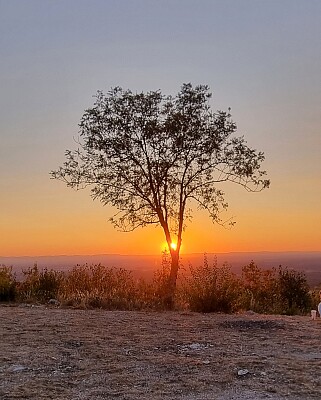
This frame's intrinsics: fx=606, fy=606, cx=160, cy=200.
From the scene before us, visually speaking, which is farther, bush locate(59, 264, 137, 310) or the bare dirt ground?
bush locate(59, 264, 137, 310)

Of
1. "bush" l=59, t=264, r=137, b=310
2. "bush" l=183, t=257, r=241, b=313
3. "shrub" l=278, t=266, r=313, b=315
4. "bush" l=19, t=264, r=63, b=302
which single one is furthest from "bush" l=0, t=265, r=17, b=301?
"shrub" l=278, t=266, r=313, b=315

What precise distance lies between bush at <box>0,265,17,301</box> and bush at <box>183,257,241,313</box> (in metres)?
4.84

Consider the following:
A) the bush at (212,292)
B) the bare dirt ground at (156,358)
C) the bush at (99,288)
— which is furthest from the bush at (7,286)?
the bush at (212,292)

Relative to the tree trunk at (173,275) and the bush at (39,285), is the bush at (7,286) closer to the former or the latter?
the bush at (39,285)

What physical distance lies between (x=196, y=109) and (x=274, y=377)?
1007 centimetres

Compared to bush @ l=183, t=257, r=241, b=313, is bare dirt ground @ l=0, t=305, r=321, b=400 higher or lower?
lower

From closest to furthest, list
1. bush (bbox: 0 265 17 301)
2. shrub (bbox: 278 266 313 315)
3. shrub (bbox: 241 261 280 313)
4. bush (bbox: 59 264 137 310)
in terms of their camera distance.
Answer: bush (bbox: 59 264 137 310) < shrub (bbox: 241 261 280 313) < bush (bbox: 0 265 17 301) < shrub (bbox: 278 266 313 315)

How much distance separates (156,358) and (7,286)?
8.97 m

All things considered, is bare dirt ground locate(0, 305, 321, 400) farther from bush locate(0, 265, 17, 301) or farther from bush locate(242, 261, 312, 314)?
bush locate(0, 265, 17, 301)

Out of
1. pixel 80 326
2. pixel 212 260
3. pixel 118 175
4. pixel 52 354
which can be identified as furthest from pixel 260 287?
pixel 52 354

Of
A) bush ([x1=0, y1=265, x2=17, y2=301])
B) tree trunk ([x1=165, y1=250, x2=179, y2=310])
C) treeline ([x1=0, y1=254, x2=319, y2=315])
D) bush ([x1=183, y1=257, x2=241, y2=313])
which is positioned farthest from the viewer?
bush ([x1=0, y1=265, x2=17, y2=301])

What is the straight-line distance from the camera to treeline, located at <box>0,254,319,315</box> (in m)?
14.4

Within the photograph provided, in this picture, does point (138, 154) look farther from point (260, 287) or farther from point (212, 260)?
point (260, 287)

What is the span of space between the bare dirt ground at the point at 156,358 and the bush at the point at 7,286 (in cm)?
383
